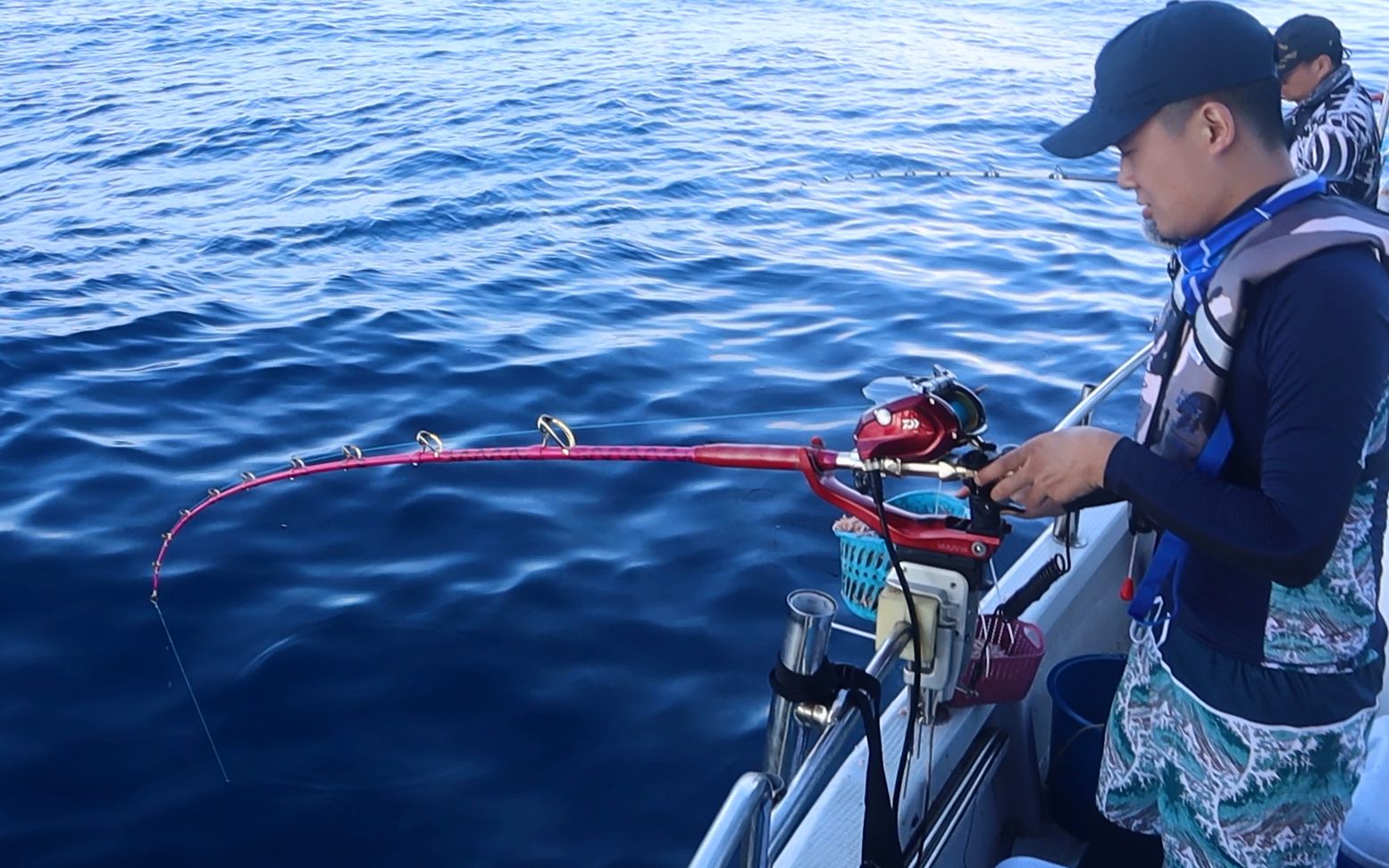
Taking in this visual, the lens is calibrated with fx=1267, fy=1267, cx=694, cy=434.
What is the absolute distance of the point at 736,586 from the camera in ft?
14.9

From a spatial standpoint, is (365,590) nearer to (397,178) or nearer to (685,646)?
(685,646)

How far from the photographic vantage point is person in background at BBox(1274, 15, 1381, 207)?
14.9ft

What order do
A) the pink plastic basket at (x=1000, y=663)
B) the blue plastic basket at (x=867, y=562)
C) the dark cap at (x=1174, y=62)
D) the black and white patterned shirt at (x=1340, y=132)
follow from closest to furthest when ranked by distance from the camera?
the dark cap at (x=1174, y=62), the blue plastic basket at (x=867, y=562), the pink plastic basket at (x=1000, y=663), the black and white patterned shirt at (x=1340, y=132)

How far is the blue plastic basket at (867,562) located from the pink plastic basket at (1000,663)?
0.93 feet

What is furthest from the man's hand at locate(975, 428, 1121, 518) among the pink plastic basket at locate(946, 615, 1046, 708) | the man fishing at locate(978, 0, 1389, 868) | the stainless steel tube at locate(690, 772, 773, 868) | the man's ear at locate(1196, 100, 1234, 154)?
the pink plastic basket at locate(946, 615, 1046, 708)

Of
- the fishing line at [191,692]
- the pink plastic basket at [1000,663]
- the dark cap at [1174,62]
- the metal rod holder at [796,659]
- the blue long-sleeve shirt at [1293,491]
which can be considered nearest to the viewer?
the blue long-sleeve shirt at [1293,491]

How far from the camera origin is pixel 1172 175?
180cm

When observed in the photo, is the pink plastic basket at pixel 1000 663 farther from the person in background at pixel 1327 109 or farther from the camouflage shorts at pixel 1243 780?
the person in background at pixel 1327 109

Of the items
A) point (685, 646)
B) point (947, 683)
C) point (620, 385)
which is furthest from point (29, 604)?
point (947, 683)

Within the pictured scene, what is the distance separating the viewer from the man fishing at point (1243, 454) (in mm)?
1574

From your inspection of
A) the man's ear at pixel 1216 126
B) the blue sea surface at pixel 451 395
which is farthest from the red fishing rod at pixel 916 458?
the blue sea surface at pixel 451 395

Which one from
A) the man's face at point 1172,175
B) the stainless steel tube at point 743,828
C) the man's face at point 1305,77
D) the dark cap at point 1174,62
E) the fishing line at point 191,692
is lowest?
the fishing line at point 191,692

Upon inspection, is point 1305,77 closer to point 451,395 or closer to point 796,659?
point 796,659

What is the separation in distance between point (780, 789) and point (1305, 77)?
3904 mm
